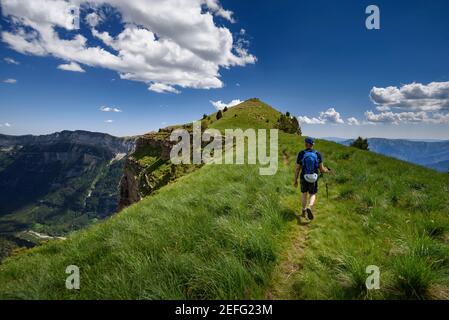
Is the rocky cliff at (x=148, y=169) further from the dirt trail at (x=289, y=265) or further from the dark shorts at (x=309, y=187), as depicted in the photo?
the dirt trail at (x=289, y=265)

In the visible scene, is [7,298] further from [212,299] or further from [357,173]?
[357,173]

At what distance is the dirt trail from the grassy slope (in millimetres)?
70

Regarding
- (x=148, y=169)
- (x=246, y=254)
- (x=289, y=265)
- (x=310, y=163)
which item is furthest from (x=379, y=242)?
(x=148, y=169)

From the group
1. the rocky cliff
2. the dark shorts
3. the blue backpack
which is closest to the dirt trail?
the dark shorts

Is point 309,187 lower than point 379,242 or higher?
higher

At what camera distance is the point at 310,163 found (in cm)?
962

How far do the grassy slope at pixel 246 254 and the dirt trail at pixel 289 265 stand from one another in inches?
2.7

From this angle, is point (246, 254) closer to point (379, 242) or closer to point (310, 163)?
point (379, 242)

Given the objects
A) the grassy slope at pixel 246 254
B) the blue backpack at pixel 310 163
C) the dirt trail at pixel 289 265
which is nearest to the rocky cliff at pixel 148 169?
the blue backpack at pixel 310 163

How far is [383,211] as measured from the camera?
340 inches

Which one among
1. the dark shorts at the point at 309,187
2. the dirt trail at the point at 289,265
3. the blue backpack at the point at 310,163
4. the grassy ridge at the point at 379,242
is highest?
the blue backpack at the point at 310,163

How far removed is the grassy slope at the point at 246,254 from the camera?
14.2 feet

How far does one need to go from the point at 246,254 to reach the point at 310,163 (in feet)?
18.2
